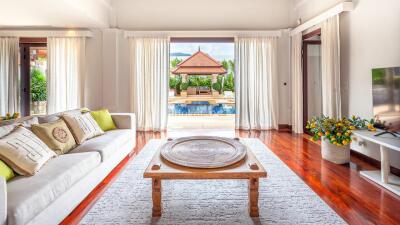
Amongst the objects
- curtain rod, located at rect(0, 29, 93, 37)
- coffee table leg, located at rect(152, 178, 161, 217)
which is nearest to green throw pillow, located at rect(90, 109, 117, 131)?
coffee table leg, located at rect(152, 178, 161, 217)

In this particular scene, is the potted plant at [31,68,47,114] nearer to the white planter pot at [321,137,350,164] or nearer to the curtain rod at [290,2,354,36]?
the curtain rod at [290,2,354,36]

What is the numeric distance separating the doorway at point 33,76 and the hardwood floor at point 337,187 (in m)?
3.46

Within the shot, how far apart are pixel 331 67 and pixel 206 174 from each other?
131 inches

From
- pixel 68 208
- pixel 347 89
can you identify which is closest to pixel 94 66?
pixel 68 208

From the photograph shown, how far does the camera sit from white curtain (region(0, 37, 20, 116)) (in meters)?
6.01

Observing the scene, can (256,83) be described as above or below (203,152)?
above

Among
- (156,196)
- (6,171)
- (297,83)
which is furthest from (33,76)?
(297,83)

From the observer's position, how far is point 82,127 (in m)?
3.31

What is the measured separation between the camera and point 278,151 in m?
4.34

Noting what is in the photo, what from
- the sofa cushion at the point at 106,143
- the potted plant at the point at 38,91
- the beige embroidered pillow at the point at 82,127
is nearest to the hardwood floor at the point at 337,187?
the sofa cushion at the point at 106,143

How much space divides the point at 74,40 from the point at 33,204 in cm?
522

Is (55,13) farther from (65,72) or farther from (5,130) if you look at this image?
(5,130)

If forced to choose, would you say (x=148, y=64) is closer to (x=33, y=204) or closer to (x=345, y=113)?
(x=345, y=113)

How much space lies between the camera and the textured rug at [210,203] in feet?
6.93
